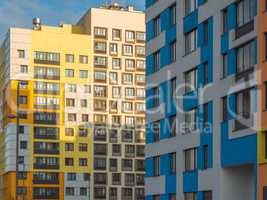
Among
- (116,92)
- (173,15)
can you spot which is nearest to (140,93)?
(116,92)

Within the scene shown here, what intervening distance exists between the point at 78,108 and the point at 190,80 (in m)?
62.6

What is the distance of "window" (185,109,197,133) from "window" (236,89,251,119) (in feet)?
18.9

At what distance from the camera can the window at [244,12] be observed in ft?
119

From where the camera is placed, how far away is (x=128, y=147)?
10569 cm

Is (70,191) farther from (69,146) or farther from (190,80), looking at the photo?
(190,80)

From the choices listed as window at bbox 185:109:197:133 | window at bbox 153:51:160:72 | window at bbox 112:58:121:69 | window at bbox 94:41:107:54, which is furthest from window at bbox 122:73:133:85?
window at bbox 185:109:197:133

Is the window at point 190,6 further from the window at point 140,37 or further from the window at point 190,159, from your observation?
the window at point 140,37

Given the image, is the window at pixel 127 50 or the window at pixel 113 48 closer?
the window at pixel 113 48

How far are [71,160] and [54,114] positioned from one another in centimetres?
784

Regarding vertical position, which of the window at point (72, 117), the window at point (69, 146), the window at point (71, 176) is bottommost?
the window at point (71, 176)

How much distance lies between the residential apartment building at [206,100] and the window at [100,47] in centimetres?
5371

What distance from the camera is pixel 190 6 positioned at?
44.6 metres

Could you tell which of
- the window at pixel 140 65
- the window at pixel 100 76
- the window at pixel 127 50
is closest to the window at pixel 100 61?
the window at pixel 100 76

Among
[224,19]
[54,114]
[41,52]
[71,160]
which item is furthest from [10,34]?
[224,19]
